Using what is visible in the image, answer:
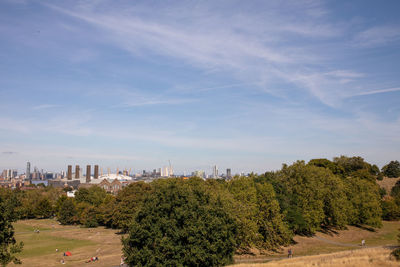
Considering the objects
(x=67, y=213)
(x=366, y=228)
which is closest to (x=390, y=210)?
(x=366, y=228)

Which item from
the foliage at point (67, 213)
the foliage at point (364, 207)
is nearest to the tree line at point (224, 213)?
the foliage at point (67, 213)

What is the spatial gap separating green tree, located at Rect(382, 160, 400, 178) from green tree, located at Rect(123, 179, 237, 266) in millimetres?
129329

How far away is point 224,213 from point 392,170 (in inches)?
5182

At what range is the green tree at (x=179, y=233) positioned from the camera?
29906 mm

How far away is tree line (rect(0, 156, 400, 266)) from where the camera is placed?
3036 centimetres

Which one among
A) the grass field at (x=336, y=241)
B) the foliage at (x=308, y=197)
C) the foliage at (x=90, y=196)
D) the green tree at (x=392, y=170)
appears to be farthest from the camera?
the green tree at (x=392, y=170)

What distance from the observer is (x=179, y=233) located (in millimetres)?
30344

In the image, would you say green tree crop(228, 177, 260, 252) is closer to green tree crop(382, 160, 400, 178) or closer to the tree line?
the tree line

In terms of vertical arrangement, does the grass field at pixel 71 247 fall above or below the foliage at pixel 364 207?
below

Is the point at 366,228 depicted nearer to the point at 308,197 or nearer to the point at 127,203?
the point at 308,197

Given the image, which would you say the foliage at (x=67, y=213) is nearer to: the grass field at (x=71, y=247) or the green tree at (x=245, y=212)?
the grass field at (x=71, y=247)

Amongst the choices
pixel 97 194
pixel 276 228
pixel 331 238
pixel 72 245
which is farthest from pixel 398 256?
pixel 97 194

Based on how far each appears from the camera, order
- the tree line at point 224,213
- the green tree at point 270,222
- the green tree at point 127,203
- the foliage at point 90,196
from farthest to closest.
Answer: the foliage at point 90,196
the green tree at point 127,203
the green tree at point 270,222
the tree line at point 224,213

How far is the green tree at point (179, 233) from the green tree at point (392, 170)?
129329 millimetres
